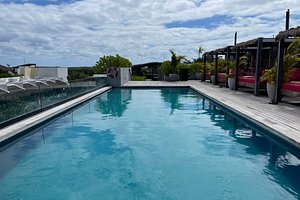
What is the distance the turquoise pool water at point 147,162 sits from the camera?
3.90m

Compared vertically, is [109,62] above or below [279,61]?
above

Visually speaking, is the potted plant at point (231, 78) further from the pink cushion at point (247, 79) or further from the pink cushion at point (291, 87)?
the pink cushion at point (291, 87)

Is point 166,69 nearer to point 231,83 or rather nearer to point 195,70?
point 195,70

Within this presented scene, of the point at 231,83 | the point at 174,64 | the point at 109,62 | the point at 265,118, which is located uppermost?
the point at 109,62

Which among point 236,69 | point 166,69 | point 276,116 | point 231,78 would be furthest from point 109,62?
point 276,116

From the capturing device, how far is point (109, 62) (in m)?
33.4

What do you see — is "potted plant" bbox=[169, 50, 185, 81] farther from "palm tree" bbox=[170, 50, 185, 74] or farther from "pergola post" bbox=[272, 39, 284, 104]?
"pergola post" bbox=[272, 39, 284, 104]

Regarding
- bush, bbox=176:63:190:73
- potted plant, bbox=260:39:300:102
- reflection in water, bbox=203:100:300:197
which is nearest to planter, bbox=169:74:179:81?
bush, bbox=176:63:190:73

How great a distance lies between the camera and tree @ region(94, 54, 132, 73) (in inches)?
1303

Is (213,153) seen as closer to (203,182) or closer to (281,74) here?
(203,182)

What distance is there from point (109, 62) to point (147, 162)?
96.0 ft

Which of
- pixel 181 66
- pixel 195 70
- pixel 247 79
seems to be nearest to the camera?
pixel 247 79

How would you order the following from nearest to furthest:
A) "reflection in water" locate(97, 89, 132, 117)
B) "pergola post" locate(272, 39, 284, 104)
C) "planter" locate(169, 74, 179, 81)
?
"pergola post" locate(272, 39, 284, 104)
"reflection in water" locate(97, 89, 132, 117)
"planter" locate(169, 74, 179, 81)

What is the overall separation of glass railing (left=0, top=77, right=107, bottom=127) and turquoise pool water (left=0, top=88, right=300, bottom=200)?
64cm
